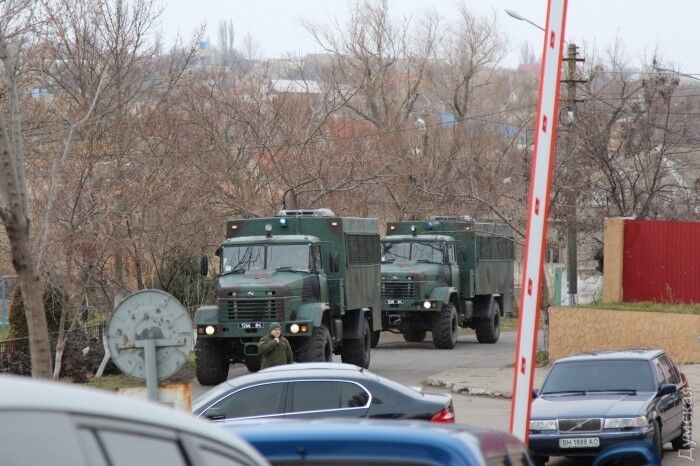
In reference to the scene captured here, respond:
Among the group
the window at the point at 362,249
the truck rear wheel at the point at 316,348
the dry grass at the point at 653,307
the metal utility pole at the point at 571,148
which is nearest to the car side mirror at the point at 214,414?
the truck rear wheel at the point at 316,348

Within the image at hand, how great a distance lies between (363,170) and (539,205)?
33.1m

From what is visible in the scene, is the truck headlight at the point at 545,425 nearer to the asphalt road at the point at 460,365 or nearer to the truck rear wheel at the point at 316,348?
the asphalt road at the point at 460,365

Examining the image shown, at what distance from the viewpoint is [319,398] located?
12.6 meters

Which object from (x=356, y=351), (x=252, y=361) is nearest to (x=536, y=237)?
(x=252, y=361)

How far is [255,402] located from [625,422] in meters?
4.27

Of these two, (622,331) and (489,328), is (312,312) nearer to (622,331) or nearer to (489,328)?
(622,331)

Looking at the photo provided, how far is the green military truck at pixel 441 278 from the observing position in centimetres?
3225

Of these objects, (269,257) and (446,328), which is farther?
(446,328)

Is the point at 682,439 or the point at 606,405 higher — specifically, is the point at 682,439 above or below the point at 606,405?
below

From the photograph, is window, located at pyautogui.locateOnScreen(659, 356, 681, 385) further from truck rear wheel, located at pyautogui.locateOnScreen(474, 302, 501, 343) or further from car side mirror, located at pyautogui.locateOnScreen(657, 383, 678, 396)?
truck rear wheel, located at pyautogui.locateOnScreen(474, 302, 501, 343)

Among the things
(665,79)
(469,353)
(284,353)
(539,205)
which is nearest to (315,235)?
(284,353)

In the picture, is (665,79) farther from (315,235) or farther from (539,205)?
(539,205)

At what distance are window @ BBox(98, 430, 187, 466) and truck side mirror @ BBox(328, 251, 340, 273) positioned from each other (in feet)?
72.7

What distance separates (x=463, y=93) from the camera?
60719mm
